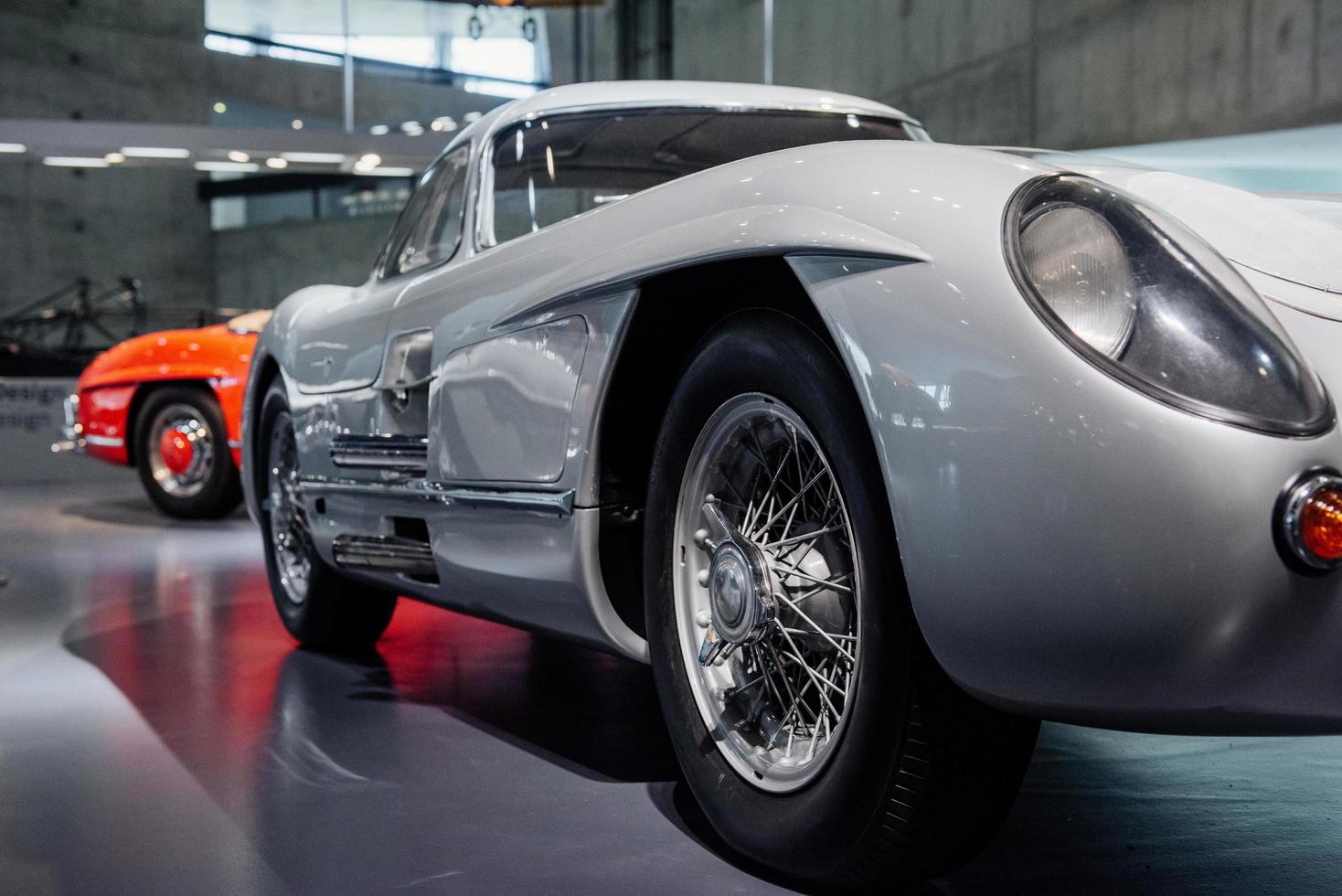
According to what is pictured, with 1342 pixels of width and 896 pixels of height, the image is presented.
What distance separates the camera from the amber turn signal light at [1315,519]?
1531mm

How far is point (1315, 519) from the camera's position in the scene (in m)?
1.54

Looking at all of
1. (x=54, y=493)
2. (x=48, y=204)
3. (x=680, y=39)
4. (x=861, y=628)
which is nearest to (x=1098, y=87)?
(x=680, y=39)

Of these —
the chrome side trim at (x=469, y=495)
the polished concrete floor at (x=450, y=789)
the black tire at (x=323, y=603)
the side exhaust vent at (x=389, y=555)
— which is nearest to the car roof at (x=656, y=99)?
the chrome side trim at (x=469, y=495)

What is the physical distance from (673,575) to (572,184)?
58.1 inches

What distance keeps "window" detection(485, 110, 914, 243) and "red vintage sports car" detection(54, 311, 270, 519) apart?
5841mm

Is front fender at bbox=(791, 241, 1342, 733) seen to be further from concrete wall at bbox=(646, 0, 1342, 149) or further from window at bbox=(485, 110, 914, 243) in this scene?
concrete wall at bbox=(646, 0, 1342, 149)

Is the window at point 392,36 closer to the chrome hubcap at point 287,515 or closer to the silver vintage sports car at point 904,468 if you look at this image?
the chrome hubcap at point 287,515

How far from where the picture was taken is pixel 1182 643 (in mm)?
1576

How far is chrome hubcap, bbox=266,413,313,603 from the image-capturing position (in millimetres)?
4395

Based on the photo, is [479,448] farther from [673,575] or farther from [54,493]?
[54,493]

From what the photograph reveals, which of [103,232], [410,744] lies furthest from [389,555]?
[103,232]

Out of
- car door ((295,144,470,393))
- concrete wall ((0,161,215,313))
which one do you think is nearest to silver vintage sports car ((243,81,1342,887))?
car door ((295,144,470,393))

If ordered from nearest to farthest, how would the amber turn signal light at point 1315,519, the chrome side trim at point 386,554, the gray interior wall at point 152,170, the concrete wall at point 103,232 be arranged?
the amber turn signal light at point 1315,519, the chrome side trim at point 386,554, the gray interior wall at point 152,170, the concrete wall at point 103,232

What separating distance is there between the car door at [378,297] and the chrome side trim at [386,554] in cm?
42
